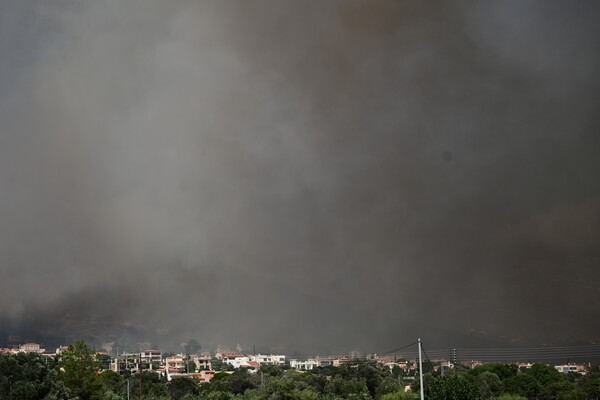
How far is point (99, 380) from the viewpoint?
4425 cm

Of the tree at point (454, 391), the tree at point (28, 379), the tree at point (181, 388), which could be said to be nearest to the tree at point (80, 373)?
the tree at point (28, 379)

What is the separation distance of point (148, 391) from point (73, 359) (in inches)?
1138

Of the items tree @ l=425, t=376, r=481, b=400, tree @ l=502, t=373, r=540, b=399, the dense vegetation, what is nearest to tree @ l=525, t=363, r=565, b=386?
the dense vegetation

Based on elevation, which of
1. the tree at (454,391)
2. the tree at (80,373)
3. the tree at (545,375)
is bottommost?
the tree at (545,375)

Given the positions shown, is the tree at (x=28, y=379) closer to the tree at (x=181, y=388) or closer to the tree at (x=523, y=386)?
the tree at (x=181, y=388)

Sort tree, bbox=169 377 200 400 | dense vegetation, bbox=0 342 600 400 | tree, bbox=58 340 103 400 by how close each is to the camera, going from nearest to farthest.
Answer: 1. dense vegetation, bbox=0 342 600 400
2. tree, bbox=58 340 103 400
3. tree, bbox=169 377 200 400

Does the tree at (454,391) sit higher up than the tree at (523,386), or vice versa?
the tree at (454,391)

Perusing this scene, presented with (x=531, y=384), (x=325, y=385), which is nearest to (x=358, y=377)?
(x=325, y=385)

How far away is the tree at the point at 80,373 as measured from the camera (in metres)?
41.3

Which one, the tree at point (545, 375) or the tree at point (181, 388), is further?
the tree at point (545, 375)

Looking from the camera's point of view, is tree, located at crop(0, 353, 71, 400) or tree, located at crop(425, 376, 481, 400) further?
tree, located at crop(425, 376, 481, 400)

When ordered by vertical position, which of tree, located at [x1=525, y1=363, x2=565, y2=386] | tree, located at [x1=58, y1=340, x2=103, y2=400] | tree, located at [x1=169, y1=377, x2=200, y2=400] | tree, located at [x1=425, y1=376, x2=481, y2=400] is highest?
tree, located at [x1=58, y1=340, x2=103, y2=400]

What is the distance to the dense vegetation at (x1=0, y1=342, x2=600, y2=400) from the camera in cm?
3250

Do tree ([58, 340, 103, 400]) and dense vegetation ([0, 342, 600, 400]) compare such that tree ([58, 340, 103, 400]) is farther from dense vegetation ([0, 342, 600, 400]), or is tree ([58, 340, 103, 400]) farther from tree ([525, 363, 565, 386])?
tree ([525, 363, 565, 386])
